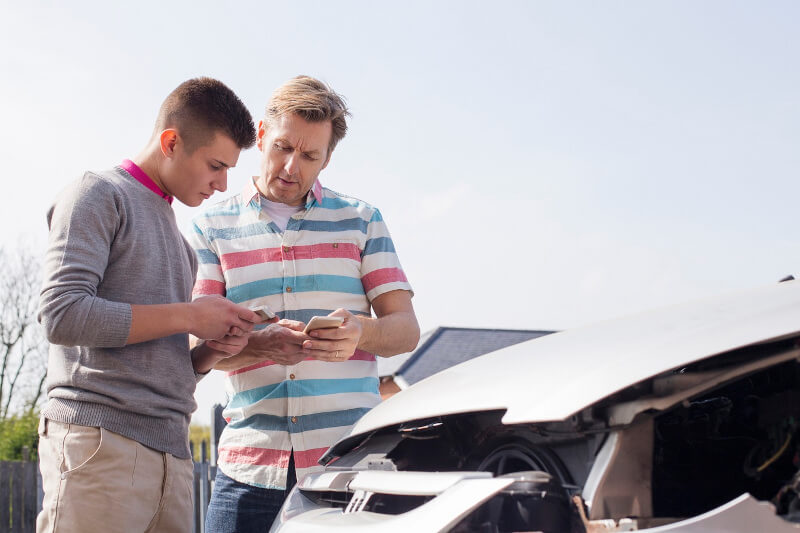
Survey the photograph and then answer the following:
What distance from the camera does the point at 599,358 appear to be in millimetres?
1462

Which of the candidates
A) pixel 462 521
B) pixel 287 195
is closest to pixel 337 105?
pixel 287 195

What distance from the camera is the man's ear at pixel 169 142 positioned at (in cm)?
231

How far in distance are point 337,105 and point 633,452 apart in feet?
5.86

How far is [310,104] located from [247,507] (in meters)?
1.34

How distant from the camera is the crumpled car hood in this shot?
1.35m

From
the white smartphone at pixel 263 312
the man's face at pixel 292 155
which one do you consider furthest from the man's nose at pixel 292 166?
the white smartphone at pixel 263 312

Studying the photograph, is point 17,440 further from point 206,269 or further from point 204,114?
point 204,114

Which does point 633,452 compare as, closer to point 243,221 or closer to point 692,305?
point 692,305

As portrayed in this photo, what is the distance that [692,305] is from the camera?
1.77 m

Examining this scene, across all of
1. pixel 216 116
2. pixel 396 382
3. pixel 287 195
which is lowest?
pixel 396 382

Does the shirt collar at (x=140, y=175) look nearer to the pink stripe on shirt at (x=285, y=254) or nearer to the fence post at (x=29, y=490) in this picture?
the pink stripe on shirt at (x=285, y=254)

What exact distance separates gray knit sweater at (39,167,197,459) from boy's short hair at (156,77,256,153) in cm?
22

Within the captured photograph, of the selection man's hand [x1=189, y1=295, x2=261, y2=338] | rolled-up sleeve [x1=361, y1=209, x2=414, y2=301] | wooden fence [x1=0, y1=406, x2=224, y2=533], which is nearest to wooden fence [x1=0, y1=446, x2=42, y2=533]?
wooden fence [x1=0, y1=406, x2=224, y2=533]

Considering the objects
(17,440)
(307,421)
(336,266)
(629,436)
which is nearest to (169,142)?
(336,266)
